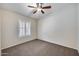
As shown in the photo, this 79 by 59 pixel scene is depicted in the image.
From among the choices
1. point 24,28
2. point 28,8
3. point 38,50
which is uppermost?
point 28,8

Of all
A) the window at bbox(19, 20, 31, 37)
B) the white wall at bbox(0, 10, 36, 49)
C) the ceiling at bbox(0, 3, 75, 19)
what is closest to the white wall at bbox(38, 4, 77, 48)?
the ceiling at bbox(0, 3, 75, 19)

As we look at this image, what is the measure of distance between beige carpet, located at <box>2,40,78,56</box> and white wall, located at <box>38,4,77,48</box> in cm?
8

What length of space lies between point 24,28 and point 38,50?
0.44 metres

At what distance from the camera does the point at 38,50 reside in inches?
60.1

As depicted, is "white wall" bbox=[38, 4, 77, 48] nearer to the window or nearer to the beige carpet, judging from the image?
the beige carpet

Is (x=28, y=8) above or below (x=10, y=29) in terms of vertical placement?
above

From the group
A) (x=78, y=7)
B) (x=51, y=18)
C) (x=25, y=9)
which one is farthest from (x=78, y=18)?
(x=25, y=9)

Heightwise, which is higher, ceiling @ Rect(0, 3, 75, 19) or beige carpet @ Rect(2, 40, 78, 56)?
ceiling @ Rect(0, 3, 75, 19)

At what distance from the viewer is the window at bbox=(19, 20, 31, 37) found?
4.95 feet

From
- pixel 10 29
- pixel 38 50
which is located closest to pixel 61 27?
pixel 38 50

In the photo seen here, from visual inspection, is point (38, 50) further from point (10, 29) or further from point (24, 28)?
point (10, 29)

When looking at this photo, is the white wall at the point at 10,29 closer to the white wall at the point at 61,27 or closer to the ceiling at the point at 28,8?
the ceiling at the point at 28,8

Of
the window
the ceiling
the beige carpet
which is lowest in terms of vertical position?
the beige carpet

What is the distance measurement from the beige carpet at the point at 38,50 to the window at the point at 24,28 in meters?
0.16
